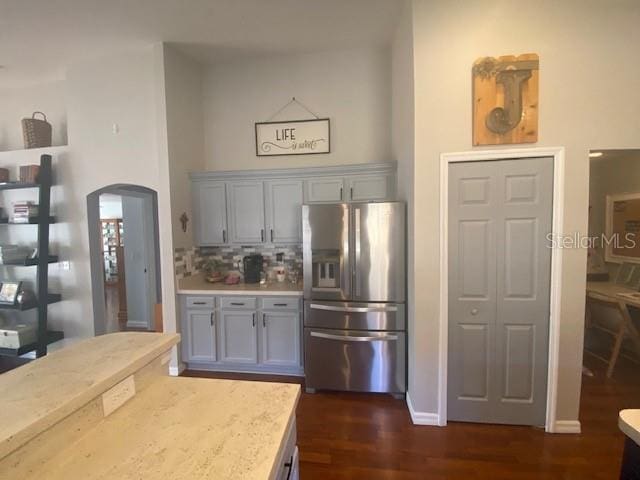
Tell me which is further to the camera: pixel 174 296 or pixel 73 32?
pixel 174 296

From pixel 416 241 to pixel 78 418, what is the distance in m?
2.06

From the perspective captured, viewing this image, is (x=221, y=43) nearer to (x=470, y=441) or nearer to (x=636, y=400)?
(x=470, y=441)

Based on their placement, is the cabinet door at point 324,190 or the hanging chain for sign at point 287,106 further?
the hanging chain for sign at point 287,106

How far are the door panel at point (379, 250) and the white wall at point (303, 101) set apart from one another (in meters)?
1.06

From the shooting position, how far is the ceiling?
98.6 inches

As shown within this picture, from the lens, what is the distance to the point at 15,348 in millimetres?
3250

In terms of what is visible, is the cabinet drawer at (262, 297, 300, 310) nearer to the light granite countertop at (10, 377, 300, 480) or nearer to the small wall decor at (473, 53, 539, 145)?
the light granite countertop at (10, 377, 300, 480)

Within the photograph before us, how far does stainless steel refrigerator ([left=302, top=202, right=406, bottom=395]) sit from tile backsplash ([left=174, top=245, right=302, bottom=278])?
2.69ft

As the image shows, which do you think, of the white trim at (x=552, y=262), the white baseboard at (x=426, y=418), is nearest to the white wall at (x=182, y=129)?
the white trim at (x=552, y=262)

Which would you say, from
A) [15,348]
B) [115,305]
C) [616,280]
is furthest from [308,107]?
[115,305]

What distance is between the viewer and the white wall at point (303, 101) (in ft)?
11.2

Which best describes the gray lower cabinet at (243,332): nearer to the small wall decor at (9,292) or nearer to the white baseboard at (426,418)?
the white baseboard at (426,418)

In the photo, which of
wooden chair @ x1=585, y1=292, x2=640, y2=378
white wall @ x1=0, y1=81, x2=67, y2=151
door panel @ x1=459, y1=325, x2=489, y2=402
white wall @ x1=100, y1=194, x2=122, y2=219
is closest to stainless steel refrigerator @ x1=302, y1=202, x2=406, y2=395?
door panel @ x1=459, y1=325, x2=489, y2=402

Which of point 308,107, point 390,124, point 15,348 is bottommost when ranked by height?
point 15,348
